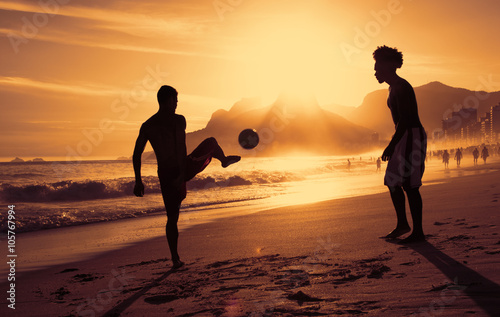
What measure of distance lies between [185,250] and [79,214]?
8772 millimetres

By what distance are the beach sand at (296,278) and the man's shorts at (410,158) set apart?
0.77 metres

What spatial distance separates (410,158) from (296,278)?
7.81 feet

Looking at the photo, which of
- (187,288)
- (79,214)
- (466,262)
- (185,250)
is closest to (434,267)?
(466,262)

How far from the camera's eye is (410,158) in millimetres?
5453

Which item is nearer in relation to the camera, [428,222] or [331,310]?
[331,310]

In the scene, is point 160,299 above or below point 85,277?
above

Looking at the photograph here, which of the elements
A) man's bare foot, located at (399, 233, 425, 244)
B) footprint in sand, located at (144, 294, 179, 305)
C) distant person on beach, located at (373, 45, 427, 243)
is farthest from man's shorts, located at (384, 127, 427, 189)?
footprint in sand, located at (144, 294, 179, 305)

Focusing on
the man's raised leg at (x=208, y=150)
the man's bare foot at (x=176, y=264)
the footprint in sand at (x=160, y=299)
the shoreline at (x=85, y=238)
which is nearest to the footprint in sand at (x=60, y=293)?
the footprint in sand at (x=160, y=299)

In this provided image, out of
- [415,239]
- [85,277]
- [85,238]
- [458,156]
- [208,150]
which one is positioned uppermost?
[208,150]

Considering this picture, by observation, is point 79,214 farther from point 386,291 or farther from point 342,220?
point 386,291

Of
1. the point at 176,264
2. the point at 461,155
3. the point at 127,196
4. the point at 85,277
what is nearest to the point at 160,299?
the point at 176,264

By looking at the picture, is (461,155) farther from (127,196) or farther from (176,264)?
(176,264)

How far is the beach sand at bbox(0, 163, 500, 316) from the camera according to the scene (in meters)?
3.16

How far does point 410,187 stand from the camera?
539 cm
